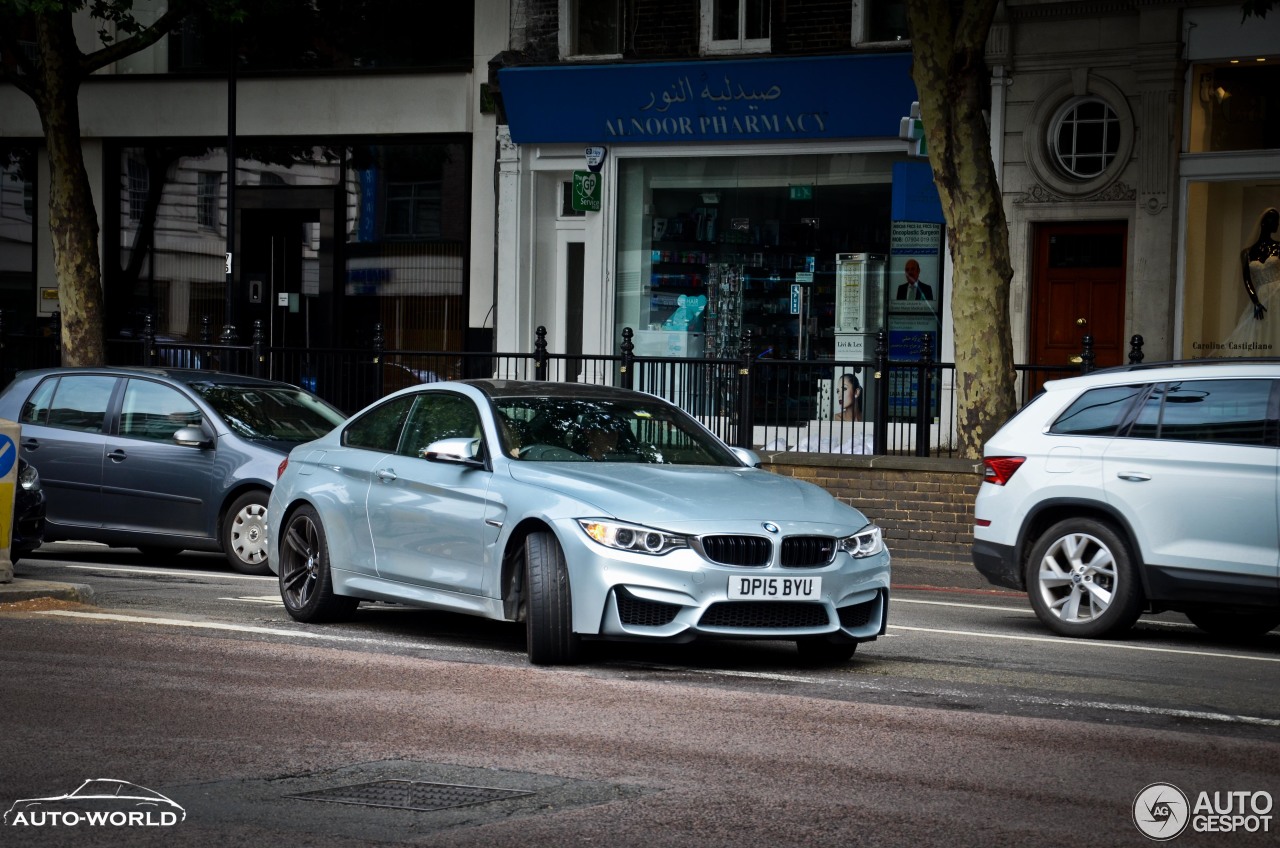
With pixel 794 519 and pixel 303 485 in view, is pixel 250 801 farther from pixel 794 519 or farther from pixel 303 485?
pixel 303 485

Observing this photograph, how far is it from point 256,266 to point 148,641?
17068 millimetres

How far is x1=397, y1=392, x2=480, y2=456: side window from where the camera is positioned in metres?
9.91

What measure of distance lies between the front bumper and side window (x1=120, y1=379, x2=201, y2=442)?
672 cm

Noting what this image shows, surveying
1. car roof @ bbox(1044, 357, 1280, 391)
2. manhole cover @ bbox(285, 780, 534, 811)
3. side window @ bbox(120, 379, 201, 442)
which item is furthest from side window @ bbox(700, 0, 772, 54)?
manhole cover @ bbox(285, 780, 534, 811)

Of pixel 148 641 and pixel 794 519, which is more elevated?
pixel 794 519

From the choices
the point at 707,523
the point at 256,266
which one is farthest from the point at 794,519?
the point at 256,266

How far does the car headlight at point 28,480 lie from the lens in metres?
12.4

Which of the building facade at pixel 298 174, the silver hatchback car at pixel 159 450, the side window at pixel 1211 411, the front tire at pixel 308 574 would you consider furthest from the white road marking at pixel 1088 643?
the building facade at pixel 298 174

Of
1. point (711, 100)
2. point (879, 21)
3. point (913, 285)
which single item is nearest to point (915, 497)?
point (913, 285)

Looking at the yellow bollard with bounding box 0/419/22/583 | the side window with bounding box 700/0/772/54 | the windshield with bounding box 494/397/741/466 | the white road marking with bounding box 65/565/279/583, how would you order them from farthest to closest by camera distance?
the side window with bounding box 700/0/772/54 → the white road marking with bounding box 65/565/279/583 → the yellow bollard with bounding box 0/419/22/583 → the windshield with bounding box 494/397/741/466

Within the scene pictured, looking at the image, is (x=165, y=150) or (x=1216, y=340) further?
(x=165, y=150)

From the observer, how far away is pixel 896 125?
2138cm

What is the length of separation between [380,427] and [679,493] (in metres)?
2.39

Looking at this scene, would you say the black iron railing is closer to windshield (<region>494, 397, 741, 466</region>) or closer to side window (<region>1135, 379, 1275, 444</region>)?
side window (<region>1135, 379, 1275, 444</region>)
